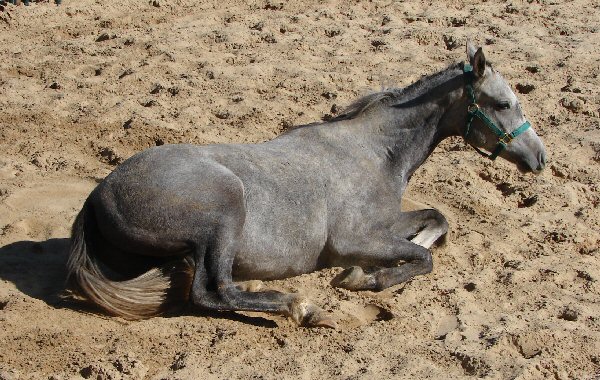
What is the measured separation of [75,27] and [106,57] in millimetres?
909

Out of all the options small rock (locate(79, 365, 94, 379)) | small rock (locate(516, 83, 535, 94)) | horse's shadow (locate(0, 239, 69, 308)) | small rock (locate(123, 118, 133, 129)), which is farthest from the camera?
small rock (locate(516, 83, 535, 94))

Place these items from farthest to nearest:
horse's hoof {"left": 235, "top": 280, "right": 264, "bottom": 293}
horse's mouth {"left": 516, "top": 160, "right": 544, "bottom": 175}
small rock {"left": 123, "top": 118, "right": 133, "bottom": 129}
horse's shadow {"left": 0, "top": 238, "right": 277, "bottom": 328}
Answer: small rock {"left": 123, "top": 118, "right": 133, "bottom": 129} < horse's mouth {"left": 516, "top": 160, "right": 544, "bottom": 175} < horse's hoof {"left": 235, "top": 280, "right": 264, "bottom": 293} < horse's shadow {"left": 0, "top": 238, "right": 277, "bottom": 328}

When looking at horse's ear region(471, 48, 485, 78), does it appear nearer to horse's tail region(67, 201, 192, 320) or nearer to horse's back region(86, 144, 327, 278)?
horse's back region(86, 144, 327, 278)

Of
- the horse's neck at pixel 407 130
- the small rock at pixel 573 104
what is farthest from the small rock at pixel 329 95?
the small rock at pixel 573 104

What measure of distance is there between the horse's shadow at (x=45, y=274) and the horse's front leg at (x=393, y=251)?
79cm

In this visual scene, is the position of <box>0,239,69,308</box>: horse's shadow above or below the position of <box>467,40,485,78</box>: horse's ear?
below

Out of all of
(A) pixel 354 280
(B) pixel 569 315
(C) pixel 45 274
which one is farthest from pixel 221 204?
(B) pixel 569 315

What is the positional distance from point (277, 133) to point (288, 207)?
2.09m

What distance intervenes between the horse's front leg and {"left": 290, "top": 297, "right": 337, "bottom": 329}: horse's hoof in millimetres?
538

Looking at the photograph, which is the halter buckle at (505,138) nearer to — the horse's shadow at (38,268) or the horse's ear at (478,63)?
the horse's ear at (478,63)

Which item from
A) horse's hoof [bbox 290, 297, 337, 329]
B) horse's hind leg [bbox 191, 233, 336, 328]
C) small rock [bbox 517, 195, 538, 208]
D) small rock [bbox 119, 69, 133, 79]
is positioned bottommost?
small rock [bbox 517, 195, 538, 208]

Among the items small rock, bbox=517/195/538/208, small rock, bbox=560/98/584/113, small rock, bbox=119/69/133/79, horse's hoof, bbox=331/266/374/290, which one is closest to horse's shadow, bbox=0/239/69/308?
horse's hoof, bbox=331/266/374/290

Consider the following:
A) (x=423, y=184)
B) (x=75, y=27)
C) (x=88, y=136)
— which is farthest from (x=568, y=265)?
(x=75, y=27)

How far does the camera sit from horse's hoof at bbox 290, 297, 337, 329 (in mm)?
5320
